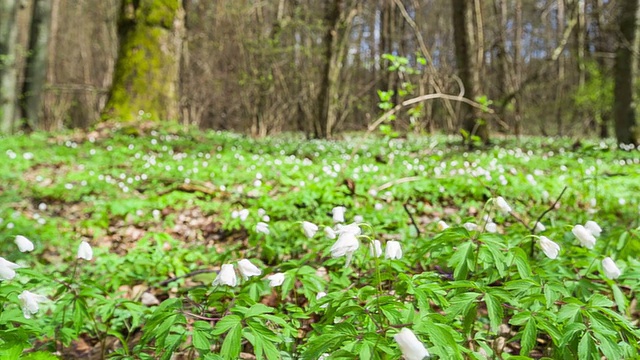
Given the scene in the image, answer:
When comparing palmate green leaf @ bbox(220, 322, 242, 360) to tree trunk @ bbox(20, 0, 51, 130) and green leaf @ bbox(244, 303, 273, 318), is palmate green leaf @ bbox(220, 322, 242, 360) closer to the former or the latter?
green leaf @ bbox(244, 303, 273, 318)

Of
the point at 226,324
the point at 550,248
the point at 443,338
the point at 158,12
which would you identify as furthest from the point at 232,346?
the point at 158,12

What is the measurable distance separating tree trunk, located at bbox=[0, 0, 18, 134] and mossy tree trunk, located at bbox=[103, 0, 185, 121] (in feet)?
12.6

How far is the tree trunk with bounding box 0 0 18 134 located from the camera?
10719 mm

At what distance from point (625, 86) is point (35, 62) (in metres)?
14.6

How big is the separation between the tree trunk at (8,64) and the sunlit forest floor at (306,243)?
3945mm

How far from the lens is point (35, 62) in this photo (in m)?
11.9

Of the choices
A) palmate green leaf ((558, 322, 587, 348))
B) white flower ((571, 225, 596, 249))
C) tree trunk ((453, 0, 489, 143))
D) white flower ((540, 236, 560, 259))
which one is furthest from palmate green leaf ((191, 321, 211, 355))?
tree trunk ((453, 0, 489, 143))

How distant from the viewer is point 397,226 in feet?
10.4

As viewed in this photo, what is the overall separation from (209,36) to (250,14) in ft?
9.85

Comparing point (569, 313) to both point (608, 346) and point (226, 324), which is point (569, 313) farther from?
point (226, 324)

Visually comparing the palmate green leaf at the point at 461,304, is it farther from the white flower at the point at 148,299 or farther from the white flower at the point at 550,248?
the white flower at the point at 148,299

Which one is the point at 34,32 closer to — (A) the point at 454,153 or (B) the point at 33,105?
(B) the point at 33,105

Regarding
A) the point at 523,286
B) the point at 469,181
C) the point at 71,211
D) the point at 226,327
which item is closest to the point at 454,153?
the point at 469,181

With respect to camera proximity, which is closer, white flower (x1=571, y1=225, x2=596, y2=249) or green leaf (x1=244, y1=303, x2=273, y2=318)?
green leaf (x1=244, y1=303, x2=273, y2=318)
